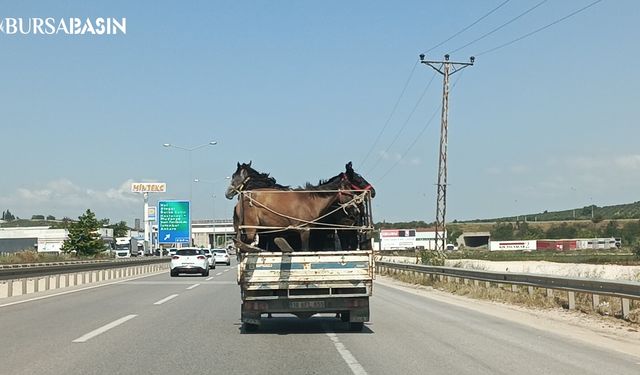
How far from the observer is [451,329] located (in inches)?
543

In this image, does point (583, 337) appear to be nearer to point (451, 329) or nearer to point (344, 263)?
point (451, 329)

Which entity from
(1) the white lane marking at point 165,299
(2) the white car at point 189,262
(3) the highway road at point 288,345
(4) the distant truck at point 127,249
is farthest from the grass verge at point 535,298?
(4) the distant truck at point 127,249

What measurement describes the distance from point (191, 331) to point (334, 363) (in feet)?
14.6

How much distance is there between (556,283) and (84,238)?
3822 inches

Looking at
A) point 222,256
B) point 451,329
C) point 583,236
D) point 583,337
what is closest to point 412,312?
point 451,329

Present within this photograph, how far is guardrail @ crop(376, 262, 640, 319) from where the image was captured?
48.5ft

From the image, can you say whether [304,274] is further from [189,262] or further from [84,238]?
[84,238]

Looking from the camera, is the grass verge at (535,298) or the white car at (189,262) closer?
the grass verge at (535,298)

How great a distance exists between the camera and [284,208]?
12977mm

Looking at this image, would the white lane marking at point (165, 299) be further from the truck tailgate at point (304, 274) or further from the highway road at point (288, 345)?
the truck tailgate at point (304, 274)

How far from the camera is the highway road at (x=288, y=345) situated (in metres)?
9.31

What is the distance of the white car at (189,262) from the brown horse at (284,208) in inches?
1098

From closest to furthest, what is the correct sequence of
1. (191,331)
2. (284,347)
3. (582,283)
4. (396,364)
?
(396,364)
(284,347)
(191,331)
(582,283)

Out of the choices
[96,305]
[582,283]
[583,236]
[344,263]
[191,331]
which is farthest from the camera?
[583,236]
